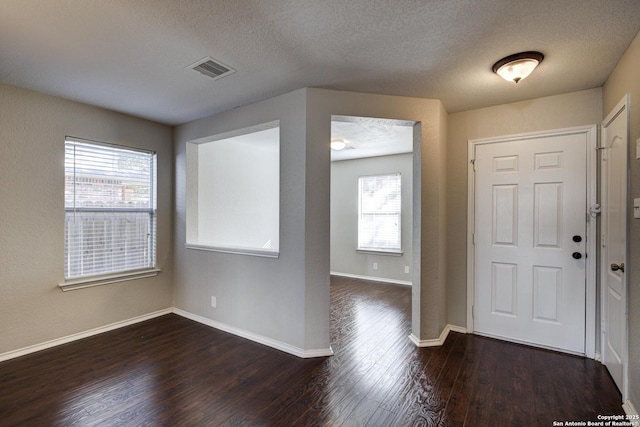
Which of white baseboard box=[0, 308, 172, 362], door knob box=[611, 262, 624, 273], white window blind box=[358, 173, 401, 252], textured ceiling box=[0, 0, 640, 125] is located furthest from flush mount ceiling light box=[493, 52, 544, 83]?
white baseboard box=[0, 308, 172, 362]

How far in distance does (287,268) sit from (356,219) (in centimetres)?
359

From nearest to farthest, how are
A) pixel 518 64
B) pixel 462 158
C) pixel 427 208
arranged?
pixel 518 64, pixel 427 208, pixel 462 158

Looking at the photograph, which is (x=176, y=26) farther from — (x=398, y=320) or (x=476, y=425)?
(x=398, y=320)

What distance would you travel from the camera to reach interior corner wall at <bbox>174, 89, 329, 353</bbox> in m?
2.76

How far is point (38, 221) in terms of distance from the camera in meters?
2.90

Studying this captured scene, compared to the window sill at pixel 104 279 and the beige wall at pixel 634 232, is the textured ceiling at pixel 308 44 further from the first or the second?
the window sill at pixel 104 279

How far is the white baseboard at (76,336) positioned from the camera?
2733mm

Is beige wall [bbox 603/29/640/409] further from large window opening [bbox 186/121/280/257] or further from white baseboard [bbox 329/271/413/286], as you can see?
white baseboard [bbox 329/271/413/286]

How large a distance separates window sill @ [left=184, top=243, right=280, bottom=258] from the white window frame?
0.53 meters

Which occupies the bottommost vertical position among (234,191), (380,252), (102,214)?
(380,252)

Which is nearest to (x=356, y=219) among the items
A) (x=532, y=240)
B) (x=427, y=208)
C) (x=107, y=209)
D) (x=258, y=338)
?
(x=427, y=208)

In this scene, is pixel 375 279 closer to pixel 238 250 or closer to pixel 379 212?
pixel 379 212

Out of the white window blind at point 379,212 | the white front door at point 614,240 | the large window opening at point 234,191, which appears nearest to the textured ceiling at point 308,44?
the white front door at point 614,240

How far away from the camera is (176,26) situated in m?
1.87
